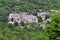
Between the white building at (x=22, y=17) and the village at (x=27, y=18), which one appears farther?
the white building at (x=22, y=17)

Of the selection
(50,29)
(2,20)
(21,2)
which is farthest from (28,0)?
(50,29)

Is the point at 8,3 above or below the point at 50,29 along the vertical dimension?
below

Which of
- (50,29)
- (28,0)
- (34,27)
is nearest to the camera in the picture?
(50,29)

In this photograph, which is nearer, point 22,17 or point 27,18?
point 27,18

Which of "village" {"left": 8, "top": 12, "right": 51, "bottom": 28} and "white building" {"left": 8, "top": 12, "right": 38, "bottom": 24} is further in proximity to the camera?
"white building" {"left": 8, "top": 12, "right": 38, "bottom": 24}

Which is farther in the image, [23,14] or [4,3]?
[4,3]

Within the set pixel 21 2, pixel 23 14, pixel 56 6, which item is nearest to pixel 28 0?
pixel 21 2

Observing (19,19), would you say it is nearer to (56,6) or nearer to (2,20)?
(2,20)

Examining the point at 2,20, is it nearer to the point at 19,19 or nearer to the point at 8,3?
the point at 19,19

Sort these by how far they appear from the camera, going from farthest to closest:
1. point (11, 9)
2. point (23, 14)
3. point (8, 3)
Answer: point (8, 3)
point (11, 9)
point (23, 14)
